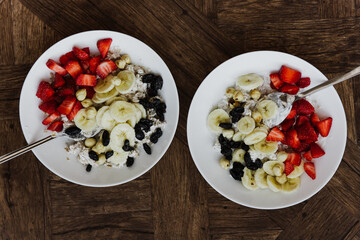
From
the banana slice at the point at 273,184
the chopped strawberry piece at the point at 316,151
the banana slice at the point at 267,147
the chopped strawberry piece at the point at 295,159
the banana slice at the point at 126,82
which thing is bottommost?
the banana slice at the point at 273,184

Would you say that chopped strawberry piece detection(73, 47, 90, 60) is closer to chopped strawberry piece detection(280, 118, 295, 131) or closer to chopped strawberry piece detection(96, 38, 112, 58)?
chopped strawberry piece detection(96, 38, 112, 58)

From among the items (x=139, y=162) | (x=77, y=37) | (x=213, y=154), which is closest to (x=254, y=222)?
(x=213, y=154)

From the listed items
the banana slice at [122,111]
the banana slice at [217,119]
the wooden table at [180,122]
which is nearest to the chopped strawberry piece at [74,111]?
the banana slice at [122,111]

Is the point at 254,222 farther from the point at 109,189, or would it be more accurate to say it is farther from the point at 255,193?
the point at 109,189

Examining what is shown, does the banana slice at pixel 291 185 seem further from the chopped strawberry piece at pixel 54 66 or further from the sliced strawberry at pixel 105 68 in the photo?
the chopped strawberry piece at pixel 54 66

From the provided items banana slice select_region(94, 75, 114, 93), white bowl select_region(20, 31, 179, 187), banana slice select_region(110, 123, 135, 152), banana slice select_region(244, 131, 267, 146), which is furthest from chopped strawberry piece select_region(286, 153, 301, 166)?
banana slice select_region(94, 75, 114, 93)
